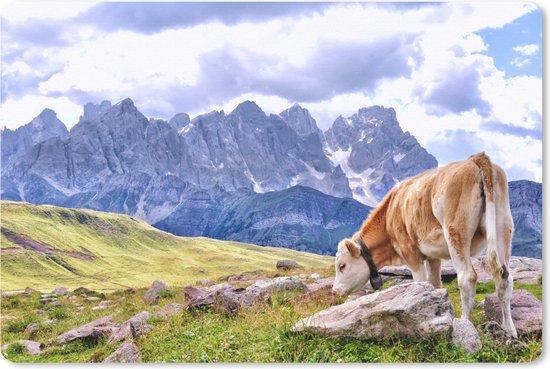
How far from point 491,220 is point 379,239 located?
12.0 ft

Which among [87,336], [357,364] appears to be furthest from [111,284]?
[357,364]

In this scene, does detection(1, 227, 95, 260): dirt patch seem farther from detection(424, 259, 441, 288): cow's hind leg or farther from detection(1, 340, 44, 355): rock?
detection(424, 259, 441, 288): cow's hind leg

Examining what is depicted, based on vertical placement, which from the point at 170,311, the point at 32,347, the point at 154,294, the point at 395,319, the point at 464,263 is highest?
the point at 464,263

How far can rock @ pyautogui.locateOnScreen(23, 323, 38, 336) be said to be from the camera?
21.1 m

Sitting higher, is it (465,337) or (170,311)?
(465,337)

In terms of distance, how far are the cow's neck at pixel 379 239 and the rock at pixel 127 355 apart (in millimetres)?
6685

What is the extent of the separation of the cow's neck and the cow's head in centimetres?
37

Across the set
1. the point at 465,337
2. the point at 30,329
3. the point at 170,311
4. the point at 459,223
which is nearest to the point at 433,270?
the point at 459,223

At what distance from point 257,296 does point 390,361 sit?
801 centimetres

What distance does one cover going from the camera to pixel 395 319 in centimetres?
962

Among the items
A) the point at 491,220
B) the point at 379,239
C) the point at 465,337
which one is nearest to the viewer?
the point at 465,337

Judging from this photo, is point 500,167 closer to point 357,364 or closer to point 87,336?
point 357,364

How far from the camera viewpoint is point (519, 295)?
12.9m

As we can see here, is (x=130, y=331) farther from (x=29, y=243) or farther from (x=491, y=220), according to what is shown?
(x=29, y=243)
